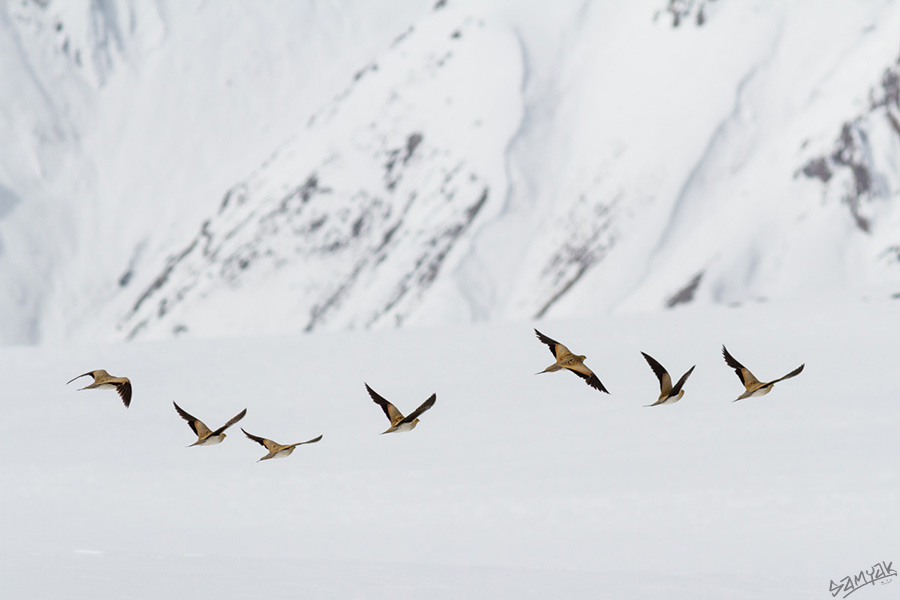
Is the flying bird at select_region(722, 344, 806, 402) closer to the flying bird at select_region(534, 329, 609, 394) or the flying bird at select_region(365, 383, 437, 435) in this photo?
Answer: the flying bird at select_region(534, 329, 609, 394)

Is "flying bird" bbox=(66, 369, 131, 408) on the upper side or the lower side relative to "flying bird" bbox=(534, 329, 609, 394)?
upper

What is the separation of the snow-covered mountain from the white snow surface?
90.8 feet

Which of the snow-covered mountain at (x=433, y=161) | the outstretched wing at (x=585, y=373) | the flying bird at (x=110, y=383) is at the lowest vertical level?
the outstretched wing at (x=585, y=373)

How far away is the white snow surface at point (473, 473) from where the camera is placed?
14.9 m

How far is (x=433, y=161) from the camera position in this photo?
322 feet

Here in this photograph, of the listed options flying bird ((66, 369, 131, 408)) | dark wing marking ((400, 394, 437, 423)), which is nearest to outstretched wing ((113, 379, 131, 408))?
flying bird ((66, 369, 131, 408))

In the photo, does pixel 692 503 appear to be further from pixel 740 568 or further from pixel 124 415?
pixel 124 415

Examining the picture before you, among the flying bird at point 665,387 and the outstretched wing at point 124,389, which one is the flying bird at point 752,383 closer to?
the flying bird at point 665,387

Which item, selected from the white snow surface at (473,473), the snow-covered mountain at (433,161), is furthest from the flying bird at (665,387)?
the snow-covered mountain at (433,161)

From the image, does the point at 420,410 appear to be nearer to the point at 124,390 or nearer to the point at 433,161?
the point at 124,390

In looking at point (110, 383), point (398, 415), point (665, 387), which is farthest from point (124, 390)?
point (665, 387)

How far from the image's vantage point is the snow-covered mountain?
7525cm

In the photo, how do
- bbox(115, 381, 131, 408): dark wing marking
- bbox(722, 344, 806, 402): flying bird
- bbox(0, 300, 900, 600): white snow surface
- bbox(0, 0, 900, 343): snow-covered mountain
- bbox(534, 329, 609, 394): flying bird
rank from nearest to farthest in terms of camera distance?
bbox(722, 344, 806, 402): flying bird, bbox(534, 329, 609, 394): flying bird, bbox(115, 381, 131, 408): dark wing marking, bbox(0, 300, 900, 600): white snow surface, bbox(0, 0, 900, 343): snow-covered mountain

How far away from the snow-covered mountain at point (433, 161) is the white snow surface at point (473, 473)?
27.7 meters
